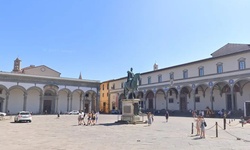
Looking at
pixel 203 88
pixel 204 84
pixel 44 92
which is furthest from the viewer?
pixel 44 92

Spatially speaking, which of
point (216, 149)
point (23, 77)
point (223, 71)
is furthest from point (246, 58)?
point (23, 77)

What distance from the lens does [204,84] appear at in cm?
3588

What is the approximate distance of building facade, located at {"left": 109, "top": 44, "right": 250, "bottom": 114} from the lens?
1244 inches

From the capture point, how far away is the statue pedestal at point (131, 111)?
19.6 meters

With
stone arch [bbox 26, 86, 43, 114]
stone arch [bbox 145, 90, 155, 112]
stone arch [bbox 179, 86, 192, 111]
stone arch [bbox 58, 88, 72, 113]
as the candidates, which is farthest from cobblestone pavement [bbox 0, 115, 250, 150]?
stone arch [bbox 145, 90, 155, 112]

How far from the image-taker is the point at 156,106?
154 ft

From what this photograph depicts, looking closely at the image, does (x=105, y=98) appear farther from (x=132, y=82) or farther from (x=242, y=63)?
(x=132, y=82)

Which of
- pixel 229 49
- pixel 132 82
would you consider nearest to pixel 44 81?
pixel 132 82

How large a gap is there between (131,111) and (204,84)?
2010 centimetres

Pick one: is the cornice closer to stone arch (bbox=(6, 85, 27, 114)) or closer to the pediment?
stone arch (bbox=(6, 85, 27, 114))

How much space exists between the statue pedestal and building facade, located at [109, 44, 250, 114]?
15678mm

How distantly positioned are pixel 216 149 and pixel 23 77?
38816mm

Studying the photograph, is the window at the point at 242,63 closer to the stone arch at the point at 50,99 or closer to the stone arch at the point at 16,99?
the stone arch at the point at 50,99

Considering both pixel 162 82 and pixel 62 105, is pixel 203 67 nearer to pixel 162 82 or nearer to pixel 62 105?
pixel 162 82
